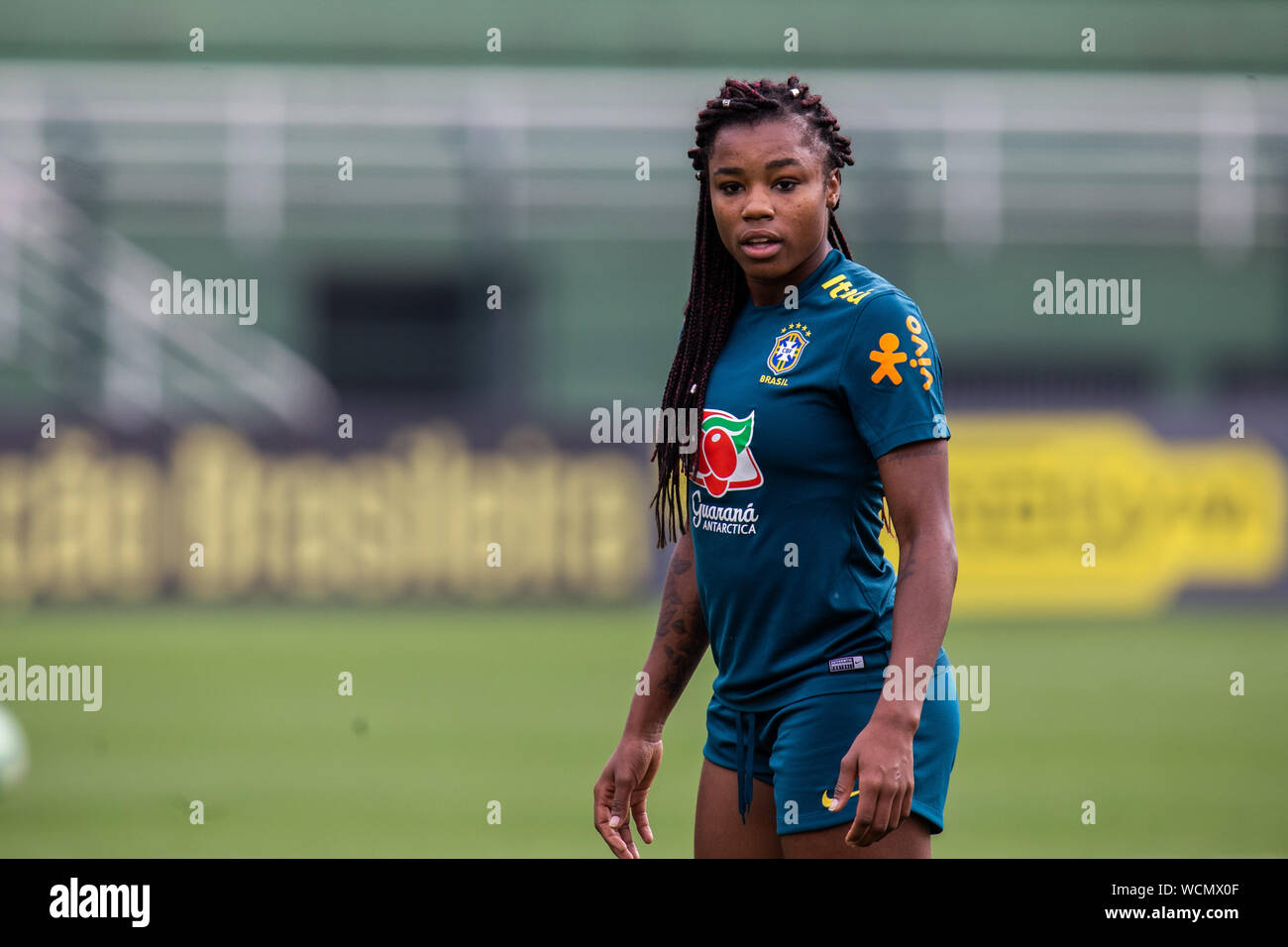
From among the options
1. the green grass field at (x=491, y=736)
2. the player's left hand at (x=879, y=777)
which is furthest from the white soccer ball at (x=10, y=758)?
the player's left hand at (x=879, y=777)

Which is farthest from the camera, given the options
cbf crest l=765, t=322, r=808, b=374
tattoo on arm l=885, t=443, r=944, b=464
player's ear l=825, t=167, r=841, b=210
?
player's ear l=825, t=167, r=841, b=210

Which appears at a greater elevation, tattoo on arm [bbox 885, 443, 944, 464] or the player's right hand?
tattoo on arm [bbox 885, 443, 944, 464]

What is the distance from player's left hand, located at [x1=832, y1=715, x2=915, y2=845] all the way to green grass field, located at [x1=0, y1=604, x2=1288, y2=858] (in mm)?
3638

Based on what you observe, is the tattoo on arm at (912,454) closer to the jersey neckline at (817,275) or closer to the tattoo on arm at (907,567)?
the tattoo on arm at (907,567)

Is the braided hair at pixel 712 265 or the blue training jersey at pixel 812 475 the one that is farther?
the braided hair at pixel 712 265

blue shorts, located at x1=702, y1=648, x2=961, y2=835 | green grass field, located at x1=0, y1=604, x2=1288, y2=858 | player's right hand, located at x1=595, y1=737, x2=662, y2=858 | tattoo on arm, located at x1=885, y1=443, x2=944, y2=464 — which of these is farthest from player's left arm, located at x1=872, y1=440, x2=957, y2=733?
green grass field, located at x1=0, y1=604, x2=1288, y2=858

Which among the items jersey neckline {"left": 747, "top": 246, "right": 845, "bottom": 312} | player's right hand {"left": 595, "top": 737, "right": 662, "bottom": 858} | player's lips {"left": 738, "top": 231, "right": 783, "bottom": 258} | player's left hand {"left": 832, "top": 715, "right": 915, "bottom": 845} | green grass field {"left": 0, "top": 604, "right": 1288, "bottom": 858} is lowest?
green grass field {"left": 0, "top": 604, "right": 1288, "bottom": 858}

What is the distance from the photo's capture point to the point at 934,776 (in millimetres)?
2881

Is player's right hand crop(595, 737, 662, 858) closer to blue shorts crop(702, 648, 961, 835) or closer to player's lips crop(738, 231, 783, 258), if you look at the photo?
blue shorts crop(702, 648, 961, 835)

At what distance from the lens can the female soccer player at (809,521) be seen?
9.14ft

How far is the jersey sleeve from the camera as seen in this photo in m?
2.79

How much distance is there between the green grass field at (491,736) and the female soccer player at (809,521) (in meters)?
3.40

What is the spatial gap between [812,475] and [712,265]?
1.91 feet

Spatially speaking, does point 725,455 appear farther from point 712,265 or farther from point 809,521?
point 712,265
